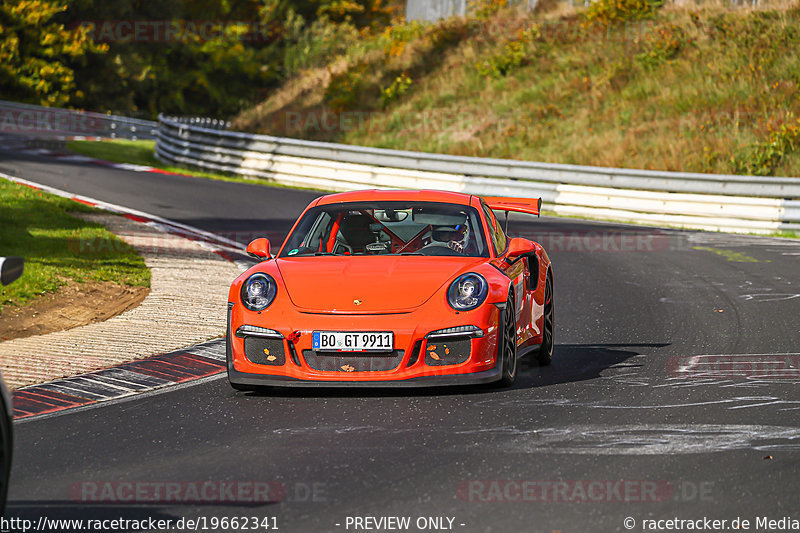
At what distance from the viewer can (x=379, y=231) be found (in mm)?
9094

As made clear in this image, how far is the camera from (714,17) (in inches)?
1278

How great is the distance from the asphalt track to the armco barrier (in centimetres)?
1011

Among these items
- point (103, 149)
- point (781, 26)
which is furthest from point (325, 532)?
point (103, 149)

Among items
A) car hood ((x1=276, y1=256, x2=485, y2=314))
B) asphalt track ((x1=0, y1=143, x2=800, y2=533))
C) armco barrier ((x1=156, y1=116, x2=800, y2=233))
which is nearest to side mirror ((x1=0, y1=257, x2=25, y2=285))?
asphalt track ((x1=0, y1=143, x2=800, y2=533))

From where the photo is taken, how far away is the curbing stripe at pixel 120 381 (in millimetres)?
7844

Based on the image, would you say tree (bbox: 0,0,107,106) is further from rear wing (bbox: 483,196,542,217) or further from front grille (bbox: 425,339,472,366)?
front grille (bbox: 425,339,472,366)

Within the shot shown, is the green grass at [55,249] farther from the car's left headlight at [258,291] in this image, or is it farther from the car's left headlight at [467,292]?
the car's left headlight at [467,292]

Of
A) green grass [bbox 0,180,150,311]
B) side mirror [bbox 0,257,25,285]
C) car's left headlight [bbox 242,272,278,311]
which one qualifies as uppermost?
side mirror [bbox 0,257,25,285]

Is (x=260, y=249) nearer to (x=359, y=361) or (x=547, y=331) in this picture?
(x=359, y=361)

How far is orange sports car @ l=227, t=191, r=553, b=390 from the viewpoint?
743 centimetres

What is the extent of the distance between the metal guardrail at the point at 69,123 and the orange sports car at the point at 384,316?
35509 mm

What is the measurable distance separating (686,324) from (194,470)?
618 cm

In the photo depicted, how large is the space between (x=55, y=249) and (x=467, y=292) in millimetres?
8045

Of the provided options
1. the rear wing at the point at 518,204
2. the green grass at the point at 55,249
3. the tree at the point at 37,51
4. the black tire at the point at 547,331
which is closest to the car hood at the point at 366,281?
the black tire at the point at 547,331
